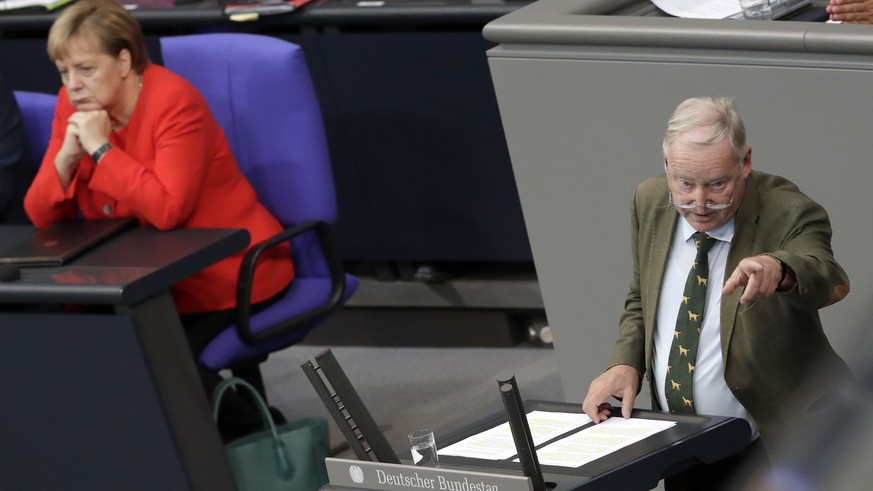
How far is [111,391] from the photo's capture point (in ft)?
9.99

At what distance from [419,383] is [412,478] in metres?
2.74

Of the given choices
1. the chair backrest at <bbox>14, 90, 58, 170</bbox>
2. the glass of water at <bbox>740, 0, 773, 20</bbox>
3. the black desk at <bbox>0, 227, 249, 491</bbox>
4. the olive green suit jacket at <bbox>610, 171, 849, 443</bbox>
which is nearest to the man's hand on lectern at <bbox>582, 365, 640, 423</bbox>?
the olive green suit jacket at <bbox>610, 171, 849, 443</bbox>

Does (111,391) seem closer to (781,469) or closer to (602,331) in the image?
(602,331)

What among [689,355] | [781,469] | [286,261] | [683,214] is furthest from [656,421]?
[286,261]

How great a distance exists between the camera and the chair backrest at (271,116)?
136 inches

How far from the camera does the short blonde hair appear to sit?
3363 millimetres

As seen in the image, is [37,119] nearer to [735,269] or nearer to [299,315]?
[299,315]

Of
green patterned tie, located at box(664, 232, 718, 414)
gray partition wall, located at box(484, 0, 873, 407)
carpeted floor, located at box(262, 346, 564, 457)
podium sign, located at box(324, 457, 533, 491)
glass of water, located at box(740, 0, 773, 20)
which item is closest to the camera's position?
podium sign, located at box(324, 457, 533, 491)

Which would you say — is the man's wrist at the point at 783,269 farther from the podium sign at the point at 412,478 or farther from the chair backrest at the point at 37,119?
the chair backrest at the point at 37,119

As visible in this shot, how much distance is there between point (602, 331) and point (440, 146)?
174 cm

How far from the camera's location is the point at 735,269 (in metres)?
1.75

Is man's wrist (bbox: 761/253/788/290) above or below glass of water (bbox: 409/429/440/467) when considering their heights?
above

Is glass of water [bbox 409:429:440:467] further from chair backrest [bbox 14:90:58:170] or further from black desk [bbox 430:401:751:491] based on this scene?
chair backrest [bbox 14:90:58:170]

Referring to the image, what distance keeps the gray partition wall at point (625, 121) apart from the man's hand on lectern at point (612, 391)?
0.41 metres
